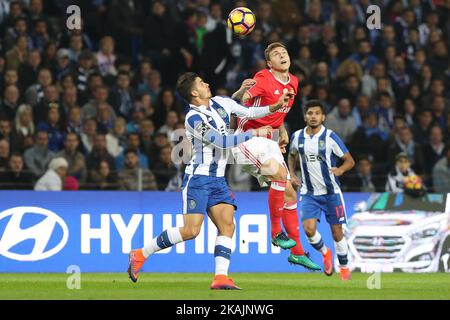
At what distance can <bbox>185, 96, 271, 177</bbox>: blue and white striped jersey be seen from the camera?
1257 centimetres

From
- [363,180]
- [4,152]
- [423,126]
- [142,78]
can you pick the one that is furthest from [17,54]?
[423,126]

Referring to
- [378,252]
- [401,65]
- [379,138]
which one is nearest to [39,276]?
[378,252]

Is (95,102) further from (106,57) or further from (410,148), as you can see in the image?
(410,148)

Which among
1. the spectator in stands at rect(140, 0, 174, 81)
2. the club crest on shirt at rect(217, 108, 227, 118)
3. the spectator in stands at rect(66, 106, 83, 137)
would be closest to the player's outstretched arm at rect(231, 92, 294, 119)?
the club crest on shirt at rect(217, 108, 227, 118)

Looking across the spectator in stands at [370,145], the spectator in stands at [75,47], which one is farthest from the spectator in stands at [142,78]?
the spectator in stands at [370,145]

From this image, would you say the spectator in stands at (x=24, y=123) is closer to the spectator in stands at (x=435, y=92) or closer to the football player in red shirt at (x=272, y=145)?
the football player in red shirt at (x=272, y=145)

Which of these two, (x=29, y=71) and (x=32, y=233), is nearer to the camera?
(x=32, y=233)

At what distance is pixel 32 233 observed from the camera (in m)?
17.0

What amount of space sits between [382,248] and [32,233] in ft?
15.9

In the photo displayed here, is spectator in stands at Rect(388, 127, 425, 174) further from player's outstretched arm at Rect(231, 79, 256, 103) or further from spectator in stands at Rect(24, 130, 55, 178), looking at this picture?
player's outstretched arm at Rect(231, 79, 256, 103)

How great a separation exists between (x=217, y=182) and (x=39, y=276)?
3.91m

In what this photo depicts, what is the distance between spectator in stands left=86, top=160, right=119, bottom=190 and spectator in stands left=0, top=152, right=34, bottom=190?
862 millimetres

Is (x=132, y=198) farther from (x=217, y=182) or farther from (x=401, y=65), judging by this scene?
(x=401, y=65)

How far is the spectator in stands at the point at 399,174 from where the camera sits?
60.3ft
